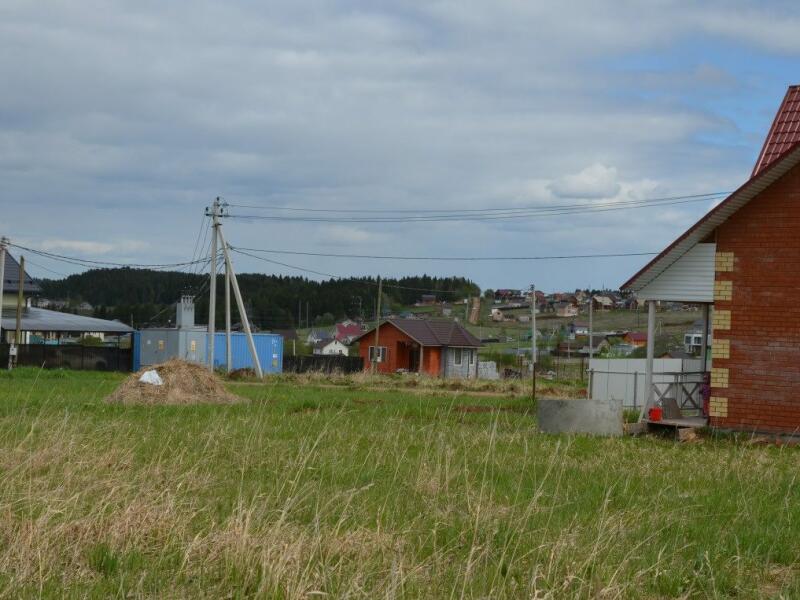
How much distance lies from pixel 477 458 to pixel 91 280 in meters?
121

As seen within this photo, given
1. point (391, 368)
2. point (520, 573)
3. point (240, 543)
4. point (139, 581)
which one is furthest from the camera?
point (391, 368)

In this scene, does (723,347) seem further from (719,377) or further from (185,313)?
(185,313)

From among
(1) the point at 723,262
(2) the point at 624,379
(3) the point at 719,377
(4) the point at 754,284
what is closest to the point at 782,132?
(1) the point at 723,262

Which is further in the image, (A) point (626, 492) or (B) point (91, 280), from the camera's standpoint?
(B) point (91, 280)

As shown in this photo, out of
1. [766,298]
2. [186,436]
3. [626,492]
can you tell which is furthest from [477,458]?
[766,298]

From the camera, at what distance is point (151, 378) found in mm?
25141

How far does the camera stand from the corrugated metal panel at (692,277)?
61.5ft

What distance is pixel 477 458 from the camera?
38.6ft

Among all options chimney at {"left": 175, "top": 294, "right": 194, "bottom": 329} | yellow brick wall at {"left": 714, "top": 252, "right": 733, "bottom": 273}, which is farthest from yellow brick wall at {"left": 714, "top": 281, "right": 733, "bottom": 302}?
chimney at {"left": 175, "top": 294, "right": 194, "bottom": 329}

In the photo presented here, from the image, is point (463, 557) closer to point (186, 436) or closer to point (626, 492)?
point (626, 492)

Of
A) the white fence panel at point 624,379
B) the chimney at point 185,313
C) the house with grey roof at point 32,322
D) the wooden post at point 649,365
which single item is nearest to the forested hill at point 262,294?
the house with grey roof at point 32,322

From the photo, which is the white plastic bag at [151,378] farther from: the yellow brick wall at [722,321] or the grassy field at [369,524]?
the yellow brick wall at [722,321]

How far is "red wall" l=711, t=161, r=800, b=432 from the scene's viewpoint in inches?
704

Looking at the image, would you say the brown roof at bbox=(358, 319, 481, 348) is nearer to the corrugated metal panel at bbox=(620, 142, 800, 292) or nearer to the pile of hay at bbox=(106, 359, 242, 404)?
the pile of hay at bbox=(106, 359, 242, 404)
